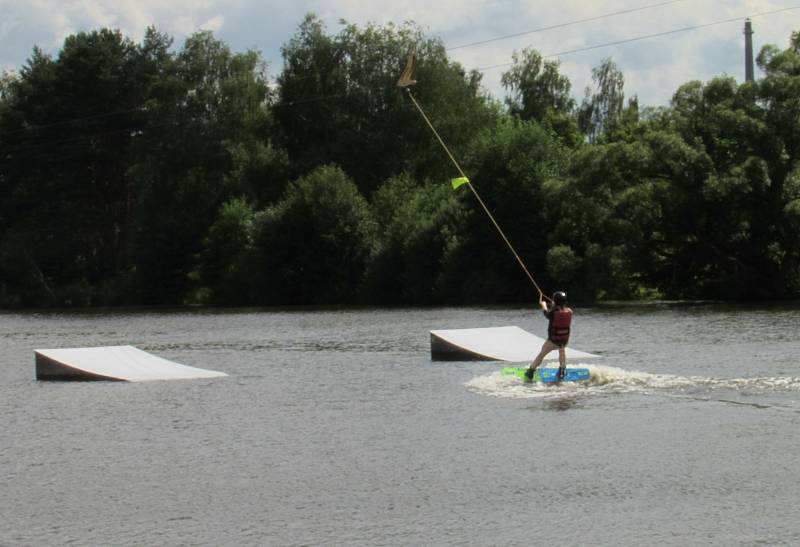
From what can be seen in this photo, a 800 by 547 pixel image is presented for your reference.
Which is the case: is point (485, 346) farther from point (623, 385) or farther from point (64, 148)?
point (64, 148)

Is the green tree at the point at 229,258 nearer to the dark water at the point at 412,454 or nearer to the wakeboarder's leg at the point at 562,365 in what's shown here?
the dark water at the point at 412,454

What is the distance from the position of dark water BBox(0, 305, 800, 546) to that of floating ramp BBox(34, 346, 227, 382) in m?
0.73

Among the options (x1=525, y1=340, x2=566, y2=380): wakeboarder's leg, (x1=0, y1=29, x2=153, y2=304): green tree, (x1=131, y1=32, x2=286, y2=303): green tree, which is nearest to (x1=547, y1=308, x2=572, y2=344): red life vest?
(x1=525, y1=340, x2=566, y2=380): wakeboarder's leg

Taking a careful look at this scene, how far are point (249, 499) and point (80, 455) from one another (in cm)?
444

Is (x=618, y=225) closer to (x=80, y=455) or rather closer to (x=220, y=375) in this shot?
(x=220, y=375)

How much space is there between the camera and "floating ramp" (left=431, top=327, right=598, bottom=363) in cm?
2983

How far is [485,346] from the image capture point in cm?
3059

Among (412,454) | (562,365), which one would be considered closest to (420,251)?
(562,365)

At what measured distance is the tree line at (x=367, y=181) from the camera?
58531 mm

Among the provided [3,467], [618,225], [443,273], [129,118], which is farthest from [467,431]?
[129,118]

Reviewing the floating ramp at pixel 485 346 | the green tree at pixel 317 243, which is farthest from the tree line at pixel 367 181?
the floating ramp at pixel 485 346

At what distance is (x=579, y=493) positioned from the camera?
529 inches

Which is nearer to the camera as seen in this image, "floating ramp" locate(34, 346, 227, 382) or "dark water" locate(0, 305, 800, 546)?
"dark water" locate(0, 305, 800, 546)

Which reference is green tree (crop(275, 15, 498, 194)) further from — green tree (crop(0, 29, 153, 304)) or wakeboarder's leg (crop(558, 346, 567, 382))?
wakeboarder's leg (crop(558, 346, 567, 382))
